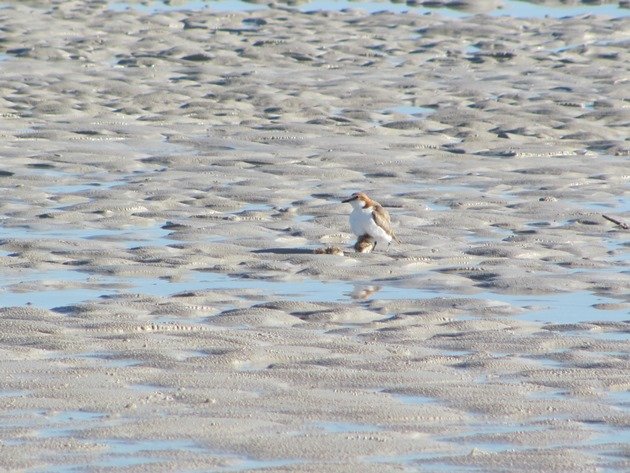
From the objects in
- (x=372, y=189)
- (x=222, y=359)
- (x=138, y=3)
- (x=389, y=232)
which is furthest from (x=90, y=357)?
(x=138, y=3)

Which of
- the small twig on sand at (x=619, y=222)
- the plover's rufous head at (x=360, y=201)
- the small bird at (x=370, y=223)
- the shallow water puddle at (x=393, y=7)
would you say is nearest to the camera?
the small bird at (x=370, y=223)

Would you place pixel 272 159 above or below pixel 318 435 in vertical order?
below

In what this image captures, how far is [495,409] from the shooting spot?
7.12m

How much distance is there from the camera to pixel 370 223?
36.7ft

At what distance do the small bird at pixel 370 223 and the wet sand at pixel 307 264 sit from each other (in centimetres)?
25

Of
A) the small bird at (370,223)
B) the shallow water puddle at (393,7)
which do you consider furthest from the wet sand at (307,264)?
the shallow water puddle at (393,7)

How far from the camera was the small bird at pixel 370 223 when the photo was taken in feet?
36.9

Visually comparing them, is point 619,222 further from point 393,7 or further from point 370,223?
point 393,7

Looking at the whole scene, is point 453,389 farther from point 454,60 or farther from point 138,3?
point 138,3

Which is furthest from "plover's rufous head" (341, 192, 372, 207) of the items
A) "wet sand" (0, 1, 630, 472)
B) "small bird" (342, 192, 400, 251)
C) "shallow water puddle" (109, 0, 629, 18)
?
"shallow water puddle" (109, 0, 629, 18)

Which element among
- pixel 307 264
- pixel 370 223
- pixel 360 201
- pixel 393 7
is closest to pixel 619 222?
pixel 360 201

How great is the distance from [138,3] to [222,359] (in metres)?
22.5

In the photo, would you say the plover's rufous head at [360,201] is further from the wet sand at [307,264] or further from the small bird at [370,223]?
the wet sand at [307,264]

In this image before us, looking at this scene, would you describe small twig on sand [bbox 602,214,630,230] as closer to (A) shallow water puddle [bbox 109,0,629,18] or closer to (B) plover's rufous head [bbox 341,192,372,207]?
(B) plover's rufous head [bbox 341,192,372,207]
